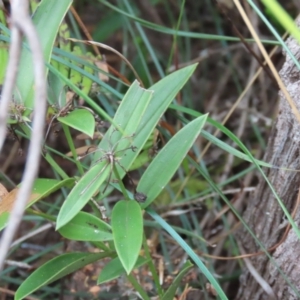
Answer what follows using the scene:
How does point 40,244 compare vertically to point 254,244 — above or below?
below

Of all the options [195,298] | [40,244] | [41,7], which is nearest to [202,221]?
[195,298]

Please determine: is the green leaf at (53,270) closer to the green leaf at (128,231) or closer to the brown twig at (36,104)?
→ the green leaf at (128,231)

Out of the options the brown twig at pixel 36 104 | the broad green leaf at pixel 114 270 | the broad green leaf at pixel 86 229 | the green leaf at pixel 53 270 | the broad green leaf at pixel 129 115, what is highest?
the brown twig at pixel 36 104

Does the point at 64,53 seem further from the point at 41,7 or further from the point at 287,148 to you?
the point at 287,148

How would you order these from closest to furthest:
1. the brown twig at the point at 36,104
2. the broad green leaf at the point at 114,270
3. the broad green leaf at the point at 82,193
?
the brown twig at the point at 36,104
the broad green leaf at the point at 82,193
the broad green leaf at the point at 114,270

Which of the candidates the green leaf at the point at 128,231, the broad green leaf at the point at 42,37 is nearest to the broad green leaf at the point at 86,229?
the green leaf at the point at 128,231

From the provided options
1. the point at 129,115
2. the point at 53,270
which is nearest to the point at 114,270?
the point at 53,270
